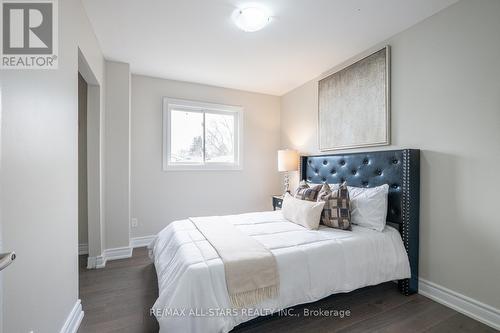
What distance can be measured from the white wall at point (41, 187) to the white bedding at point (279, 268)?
1.93 feet

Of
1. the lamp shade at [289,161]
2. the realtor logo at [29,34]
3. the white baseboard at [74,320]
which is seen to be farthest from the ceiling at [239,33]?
the white baseboard at [74,320]

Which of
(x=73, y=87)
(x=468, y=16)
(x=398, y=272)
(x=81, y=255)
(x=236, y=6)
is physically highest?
(x=236, y=6)

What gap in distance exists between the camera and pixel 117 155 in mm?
2855

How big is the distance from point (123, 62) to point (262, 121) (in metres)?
2.29

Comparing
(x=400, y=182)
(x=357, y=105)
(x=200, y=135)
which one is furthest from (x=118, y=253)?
(x=357, y=105)

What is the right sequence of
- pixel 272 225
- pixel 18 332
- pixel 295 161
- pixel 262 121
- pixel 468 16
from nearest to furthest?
pixel 18 332 < pixel 468 16 < pixel 272 225 < pixel 295 161 < pixel 262 121

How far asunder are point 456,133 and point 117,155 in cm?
356

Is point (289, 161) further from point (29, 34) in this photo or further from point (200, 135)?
point (29, 34)

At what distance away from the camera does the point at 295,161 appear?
11.4 ft

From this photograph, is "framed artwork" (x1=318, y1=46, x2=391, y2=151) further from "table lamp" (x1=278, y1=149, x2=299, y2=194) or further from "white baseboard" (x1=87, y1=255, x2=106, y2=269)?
"white baseboard" (x1=87, y1=255, x2=106, y2=269)

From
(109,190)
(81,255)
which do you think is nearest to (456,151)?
(109,190)

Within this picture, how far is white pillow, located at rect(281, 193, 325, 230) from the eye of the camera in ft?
7.03

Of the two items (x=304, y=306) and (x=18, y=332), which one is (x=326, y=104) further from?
(x=18, y=332)

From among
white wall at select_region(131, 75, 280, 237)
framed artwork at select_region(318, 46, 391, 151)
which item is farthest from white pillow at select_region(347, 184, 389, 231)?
white wall at select_region(131, 75, 280, 237)
